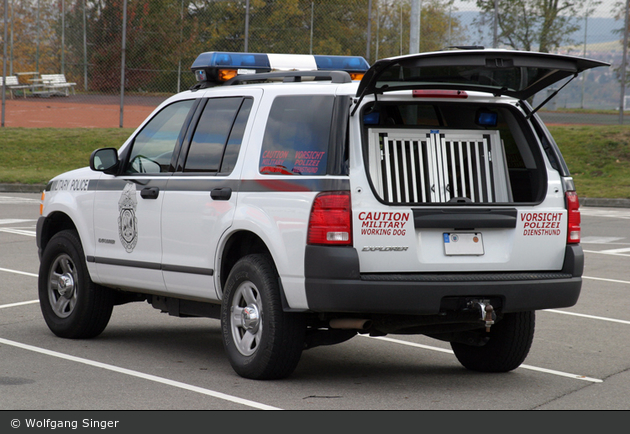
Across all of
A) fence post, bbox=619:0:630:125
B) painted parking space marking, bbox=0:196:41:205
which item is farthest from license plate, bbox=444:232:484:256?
fence post, bbox=619:0:630:125

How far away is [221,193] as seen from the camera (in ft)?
20.8

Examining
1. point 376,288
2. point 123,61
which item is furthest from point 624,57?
point 376,288

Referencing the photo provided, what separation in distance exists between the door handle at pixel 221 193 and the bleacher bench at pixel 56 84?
30608 mm

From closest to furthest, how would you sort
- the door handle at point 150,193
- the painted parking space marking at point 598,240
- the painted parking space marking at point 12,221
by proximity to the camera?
the door handle at point 150,193 < the painted parking space marking at point 598,240 < the painted parking space marking at point 12,221

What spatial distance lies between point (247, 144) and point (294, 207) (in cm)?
77

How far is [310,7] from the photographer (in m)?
31.4

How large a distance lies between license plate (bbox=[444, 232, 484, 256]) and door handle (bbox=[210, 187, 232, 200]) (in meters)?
1.44

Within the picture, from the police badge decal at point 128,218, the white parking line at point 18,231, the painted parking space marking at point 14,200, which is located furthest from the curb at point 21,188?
the police badge decal at point 128,218

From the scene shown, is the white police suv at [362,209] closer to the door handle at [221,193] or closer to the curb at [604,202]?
the door handle at [221,193]

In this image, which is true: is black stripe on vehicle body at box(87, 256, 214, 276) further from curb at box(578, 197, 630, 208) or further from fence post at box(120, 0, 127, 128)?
fence post at box(120, 0, 127, 128)

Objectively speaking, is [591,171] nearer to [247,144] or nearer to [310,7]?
[310,7]

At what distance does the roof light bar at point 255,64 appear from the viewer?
720 centimetres

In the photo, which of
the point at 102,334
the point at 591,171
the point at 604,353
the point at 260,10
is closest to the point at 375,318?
the point at 604,353

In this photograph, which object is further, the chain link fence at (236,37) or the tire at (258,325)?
the chain link fence at (236,37)
